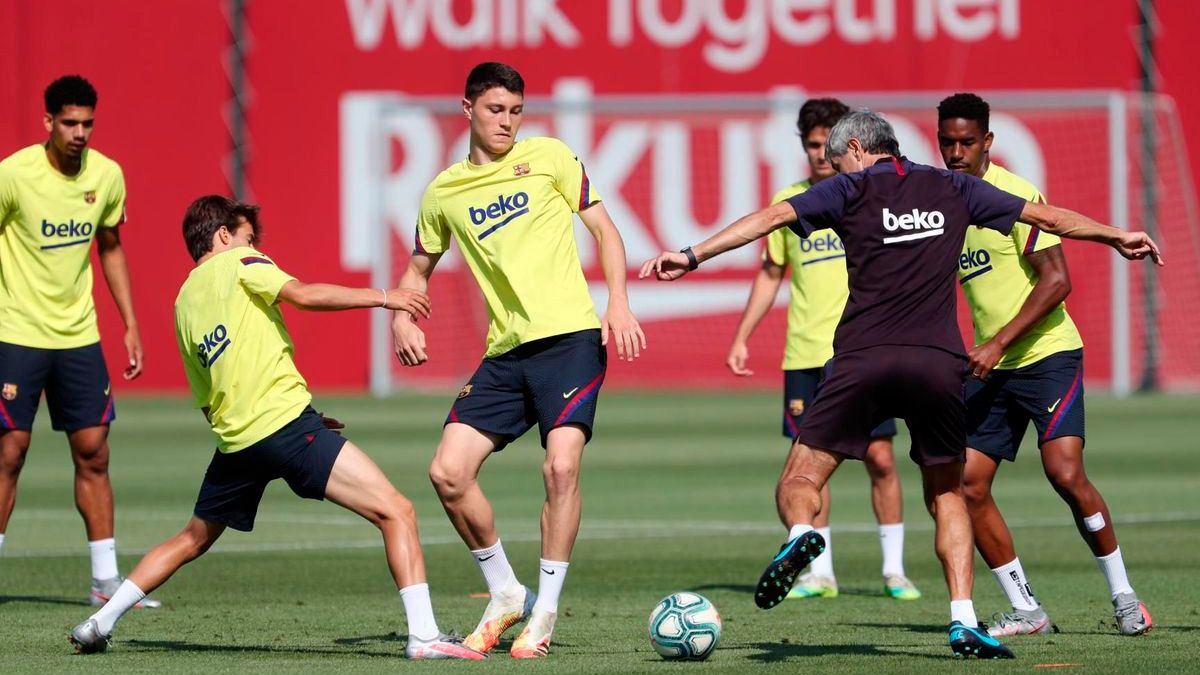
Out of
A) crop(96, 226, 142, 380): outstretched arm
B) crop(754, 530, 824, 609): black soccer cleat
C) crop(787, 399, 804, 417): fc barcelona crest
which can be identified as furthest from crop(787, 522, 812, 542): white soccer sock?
crop(96, 226, 142, 380): outstretched arm

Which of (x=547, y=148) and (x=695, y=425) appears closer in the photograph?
(x=547, y=148)

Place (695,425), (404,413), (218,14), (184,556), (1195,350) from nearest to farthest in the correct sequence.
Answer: (184,556) < (695,425) < (404,413) < (1195,350) < (218,14)

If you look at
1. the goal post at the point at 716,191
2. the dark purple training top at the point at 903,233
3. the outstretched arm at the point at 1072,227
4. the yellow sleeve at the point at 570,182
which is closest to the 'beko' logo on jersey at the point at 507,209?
the yellow sleeve at the point at 570,182

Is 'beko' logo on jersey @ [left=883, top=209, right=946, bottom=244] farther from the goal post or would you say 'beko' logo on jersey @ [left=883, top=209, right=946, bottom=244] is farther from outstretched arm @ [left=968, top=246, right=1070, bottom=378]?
the goal post

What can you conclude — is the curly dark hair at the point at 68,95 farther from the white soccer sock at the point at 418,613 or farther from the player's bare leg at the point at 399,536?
the white soccer sock at the point at 418,613

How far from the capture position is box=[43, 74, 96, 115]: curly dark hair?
10102 millimetres

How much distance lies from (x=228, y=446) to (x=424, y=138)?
21215mm

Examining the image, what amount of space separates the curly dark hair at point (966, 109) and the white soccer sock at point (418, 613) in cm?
311

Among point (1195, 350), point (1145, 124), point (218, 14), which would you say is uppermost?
point (218, 14)

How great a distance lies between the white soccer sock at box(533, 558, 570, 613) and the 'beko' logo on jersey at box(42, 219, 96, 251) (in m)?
3.63

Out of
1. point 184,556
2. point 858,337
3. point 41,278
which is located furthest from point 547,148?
point 41,278

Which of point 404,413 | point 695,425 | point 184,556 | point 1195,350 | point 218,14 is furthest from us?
point 218,14

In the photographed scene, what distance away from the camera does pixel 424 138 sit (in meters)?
29.0

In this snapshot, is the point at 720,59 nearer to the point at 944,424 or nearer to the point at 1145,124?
the point at 1145,124
